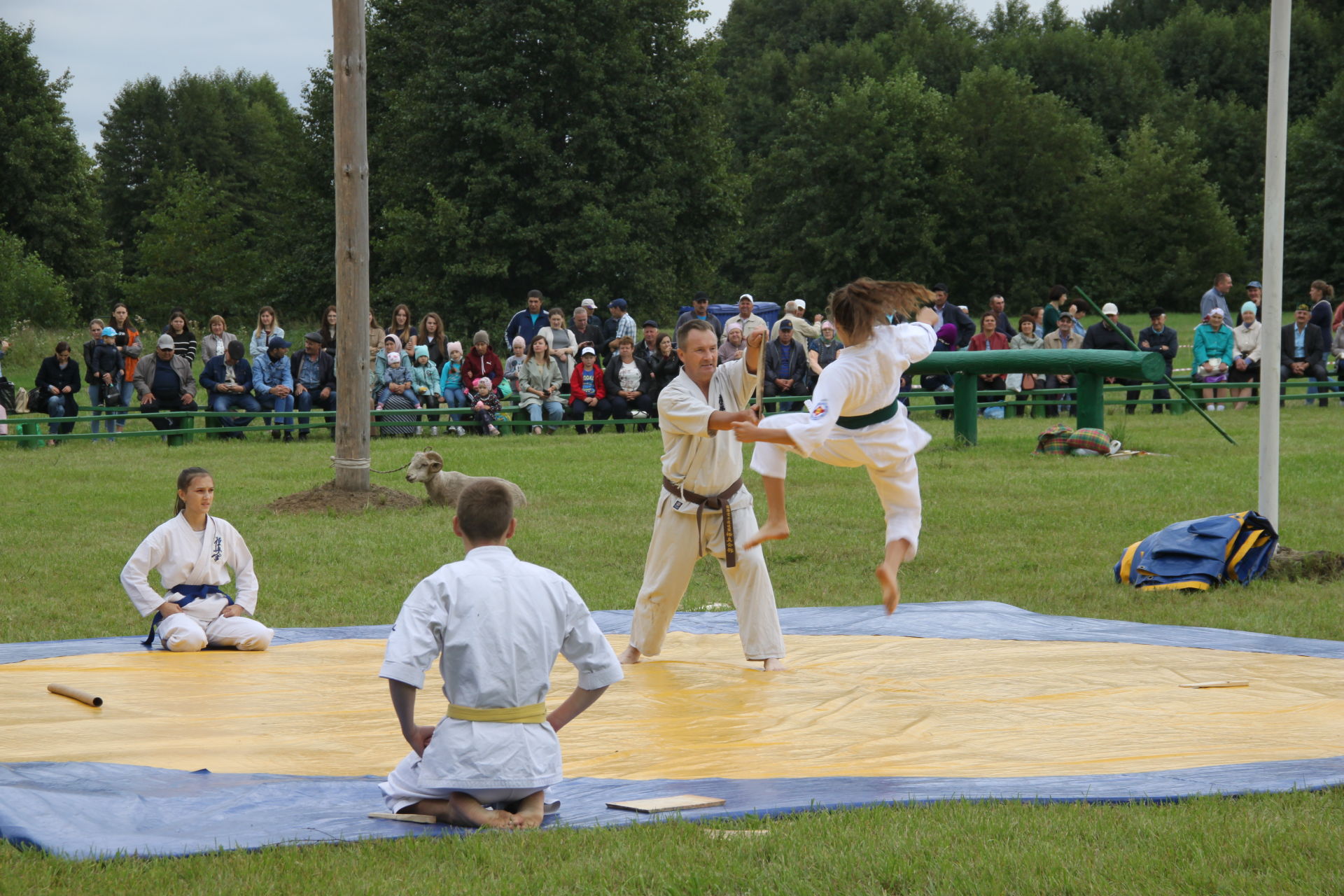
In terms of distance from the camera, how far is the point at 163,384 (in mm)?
17297

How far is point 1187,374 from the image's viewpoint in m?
22.9

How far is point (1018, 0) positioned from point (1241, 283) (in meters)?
27.0

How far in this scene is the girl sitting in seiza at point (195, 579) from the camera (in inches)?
275

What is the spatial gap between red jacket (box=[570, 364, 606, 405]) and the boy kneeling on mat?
46.0 ft

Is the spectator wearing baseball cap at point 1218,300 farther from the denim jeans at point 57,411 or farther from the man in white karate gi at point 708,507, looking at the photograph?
the denim jeans at point 57,411

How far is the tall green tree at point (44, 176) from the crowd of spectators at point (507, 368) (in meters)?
25.6

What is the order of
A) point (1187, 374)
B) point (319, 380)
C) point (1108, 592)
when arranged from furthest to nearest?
point (1187, 374) < point (319, 380) < point (1108, 592)

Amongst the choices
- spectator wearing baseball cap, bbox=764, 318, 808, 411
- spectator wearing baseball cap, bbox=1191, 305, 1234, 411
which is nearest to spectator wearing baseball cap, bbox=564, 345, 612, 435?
spectator wearing baseball cap, bbox=764, 318, 808, 411

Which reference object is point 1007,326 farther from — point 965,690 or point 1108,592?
point 965,690

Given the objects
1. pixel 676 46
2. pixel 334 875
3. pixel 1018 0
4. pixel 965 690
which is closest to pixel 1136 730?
pixel 965 690

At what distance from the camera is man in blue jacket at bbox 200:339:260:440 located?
1723 cm

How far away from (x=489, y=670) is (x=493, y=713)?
0.54 ft

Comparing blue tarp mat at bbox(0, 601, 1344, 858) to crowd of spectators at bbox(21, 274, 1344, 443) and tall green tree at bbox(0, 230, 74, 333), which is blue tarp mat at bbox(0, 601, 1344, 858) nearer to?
crowd of spectators at bbox(21, 274, 1344, 443)

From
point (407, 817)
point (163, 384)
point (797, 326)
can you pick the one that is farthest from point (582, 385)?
point (407, 817)
